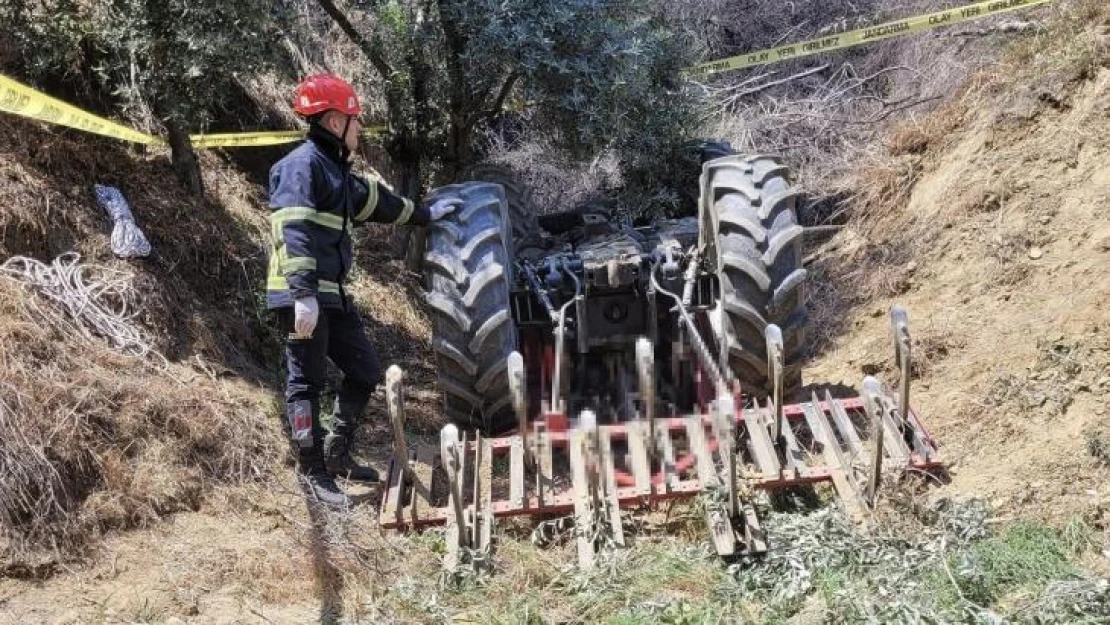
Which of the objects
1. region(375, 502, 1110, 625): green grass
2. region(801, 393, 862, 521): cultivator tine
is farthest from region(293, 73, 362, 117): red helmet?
region(801, 393, 862, 521): cultivator tine

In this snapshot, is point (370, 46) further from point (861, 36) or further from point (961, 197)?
point (861, 36)

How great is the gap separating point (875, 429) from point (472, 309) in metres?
1.84

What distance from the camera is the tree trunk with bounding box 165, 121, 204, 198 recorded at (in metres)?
6.43

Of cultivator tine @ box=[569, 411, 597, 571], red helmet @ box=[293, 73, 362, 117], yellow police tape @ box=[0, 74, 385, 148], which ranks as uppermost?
yellow police tape @ box=[0, 74, 385, 148]

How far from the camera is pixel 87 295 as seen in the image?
5141mm

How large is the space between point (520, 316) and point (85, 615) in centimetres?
238

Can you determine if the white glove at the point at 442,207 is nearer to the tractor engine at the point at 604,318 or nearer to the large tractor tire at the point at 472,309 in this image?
the large tractor tire at the point at 472,309

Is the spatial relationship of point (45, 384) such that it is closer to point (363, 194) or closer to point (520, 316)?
point (363, 194)

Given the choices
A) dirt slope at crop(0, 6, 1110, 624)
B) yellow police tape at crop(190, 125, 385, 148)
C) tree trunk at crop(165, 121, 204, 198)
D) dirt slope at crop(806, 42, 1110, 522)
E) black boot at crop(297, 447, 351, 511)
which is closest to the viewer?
dirt slope at crop(0, 6, 1110, 624)

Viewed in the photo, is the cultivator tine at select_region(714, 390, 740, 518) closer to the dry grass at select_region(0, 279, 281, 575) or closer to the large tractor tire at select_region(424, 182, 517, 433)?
the large tractor tire at select_region(424, 182, 517, 433)

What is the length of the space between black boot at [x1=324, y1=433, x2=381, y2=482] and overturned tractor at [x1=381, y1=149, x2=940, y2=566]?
0.78 feet

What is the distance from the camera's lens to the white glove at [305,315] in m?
4.46

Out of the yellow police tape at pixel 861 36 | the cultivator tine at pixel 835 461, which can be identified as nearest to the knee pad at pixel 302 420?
the cultivator tine at pixel 835 461

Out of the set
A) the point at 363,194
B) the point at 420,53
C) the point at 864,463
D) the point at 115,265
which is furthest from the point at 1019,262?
the point at 115,265
